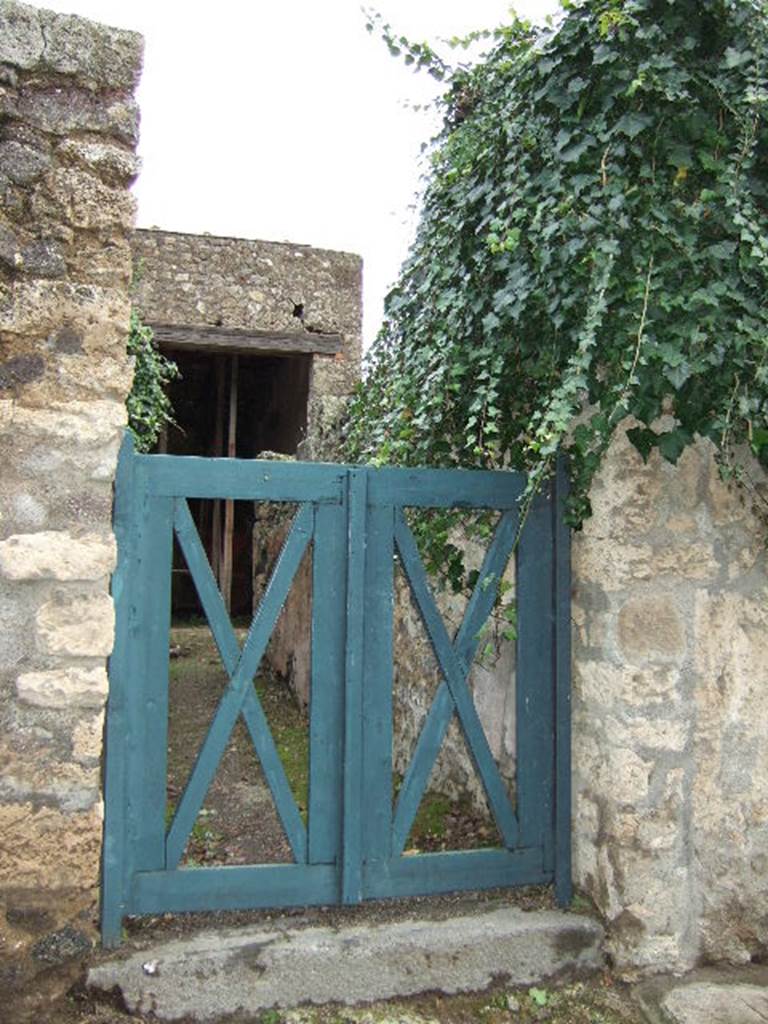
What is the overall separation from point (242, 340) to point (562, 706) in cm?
675

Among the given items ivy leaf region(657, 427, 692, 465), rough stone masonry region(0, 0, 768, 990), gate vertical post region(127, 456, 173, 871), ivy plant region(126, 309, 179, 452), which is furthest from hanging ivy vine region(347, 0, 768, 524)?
ivy plant region(126, 309, 179, 452)

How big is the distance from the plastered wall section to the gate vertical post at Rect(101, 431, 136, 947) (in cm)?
634

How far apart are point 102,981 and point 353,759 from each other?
0.81 m

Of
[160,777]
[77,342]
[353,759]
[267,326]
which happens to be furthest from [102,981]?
[267,326]

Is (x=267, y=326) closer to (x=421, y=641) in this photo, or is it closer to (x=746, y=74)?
(x=421, y=641)

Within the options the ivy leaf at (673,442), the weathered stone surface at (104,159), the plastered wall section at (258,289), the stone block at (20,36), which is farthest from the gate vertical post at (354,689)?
the plastered wall section at (258,289)

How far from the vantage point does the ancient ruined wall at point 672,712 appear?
105 inches

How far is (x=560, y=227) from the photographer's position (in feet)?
8.41

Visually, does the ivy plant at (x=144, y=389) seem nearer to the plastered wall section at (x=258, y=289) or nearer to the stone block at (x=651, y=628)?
the plastered wall section at (x=258, y=289)

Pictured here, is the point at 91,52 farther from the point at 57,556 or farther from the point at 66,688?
the point at 66,688

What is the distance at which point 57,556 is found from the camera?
2.36m

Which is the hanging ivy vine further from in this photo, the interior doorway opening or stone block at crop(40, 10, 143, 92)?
the interior doorway opening

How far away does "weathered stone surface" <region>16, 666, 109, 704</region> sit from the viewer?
7.64 ft

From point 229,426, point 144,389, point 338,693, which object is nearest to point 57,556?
point 338,693
